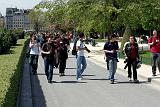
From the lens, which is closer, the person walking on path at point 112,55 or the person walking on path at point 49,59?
the person walking on path at point 112,55

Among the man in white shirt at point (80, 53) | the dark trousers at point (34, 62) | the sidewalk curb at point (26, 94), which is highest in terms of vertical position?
the man in white shirt at point (80, 53)

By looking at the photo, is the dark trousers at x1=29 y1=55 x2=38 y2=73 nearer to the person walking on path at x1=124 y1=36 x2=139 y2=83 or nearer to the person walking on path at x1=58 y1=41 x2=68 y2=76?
the person walking on path at x1=58 y1=41 x2=68 y2=76

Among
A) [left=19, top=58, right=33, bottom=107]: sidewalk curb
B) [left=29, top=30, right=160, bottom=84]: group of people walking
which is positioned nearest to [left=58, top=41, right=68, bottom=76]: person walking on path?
[left=29, top=30, right=160, bottom=84]: group of people walking

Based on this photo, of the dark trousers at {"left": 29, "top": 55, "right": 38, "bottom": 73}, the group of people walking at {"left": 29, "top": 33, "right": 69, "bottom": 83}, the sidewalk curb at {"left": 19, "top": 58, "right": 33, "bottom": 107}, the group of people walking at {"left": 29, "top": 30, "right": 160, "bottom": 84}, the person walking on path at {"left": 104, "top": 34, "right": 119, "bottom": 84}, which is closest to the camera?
the sidewalk curb at {"left": 19, "top": 58, "right": 33, "bottom": 107}

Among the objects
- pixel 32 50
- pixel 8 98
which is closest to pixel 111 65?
pixel 32 50

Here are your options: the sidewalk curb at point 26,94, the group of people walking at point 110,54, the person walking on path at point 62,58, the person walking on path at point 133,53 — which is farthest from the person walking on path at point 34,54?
the person walking on path at point 133,53

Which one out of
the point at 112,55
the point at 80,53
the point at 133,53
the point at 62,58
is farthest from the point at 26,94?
the point at 62,58

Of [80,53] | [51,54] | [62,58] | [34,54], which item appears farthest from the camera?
[34,54]

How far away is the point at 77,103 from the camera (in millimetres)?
11898

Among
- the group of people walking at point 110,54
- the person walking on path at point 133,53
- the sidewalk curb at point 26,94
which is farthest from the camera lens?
the person walking on path at point 133,53

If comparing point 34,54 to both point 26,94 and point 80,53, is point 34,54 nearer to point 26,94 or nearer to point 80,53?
point 80,53

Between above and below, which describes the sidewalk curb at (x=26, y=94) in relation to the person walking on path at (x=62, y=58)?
below

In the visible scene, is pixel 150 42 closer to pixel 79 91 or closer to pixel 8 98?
pixel 79 91

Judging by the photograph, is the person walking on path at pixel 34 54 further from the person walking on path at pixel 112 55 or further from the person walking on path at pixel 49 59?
the person walking on path at pixel 112 55
